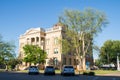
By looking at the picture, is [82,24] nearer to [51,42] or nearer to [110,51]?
[51,42]

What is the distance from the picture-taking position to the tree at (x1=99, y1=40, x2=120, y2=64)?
3755 inches

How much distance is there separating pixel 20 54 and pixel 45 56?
63.6 ft

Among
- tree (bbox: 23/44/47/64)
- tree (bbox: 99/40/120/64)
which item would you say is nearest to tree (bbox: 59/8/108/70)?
tree (bbox: 23/44/47/64)

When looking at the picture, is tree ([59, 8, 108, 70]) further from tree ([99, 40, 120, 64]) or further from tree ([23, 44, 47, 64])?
tree ([99, 40, 120, 64])

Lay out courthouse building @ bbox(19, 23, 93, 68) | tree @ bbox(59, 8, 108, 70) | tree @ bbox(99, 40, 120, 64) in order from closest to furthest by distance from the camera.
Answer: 1. tree @ bbox(59, 8, 108, 70)
2. courthouse building @ bbox(19, 23, 93, 68)
3. tree @ bbox(99, 40, 120, 64)

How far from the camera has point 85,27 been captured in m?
60.6

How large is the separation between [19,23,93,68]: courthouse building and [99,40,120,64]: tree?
20.0 metres

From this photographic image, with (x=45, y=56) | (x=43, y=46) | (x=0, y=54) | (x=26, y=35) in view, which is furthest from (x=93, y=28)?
(x=0, y=54)

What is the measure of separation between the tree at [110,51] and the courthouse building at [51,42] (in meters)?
20.0

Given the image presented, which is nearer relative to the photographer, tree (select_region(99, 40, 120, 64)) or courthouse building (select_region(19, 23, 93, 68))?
courthouse building (select_region(19, 23, 93, 68))

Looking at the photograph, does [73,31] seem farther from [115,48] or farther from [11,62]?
[115,48]

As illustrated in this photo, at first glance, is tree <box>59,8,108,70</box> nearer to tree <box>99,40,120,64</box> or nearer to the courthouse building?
the courthouse building

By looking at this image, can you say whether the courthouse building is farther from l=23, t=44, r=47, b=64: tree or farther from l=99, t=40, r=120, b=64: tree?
l=99, t=40, r=120, b=64: tree

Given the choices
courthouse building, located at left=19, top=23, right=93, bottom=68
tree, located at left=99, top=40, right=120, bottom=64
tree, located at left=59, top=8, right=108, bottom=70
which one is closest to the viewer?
tree, located at left=59, top=8, right=108, bottom=70
